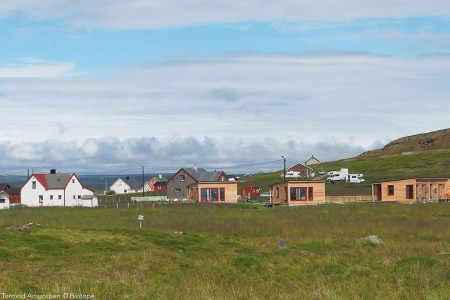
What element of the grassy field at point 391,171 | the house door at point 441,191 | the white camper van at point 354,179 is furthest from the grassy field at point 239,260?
the white camper van at point 354,179

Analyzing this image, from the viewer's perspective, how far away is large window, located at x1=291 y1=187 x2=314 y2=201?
257ft

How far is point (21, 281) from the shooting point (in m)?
20.4

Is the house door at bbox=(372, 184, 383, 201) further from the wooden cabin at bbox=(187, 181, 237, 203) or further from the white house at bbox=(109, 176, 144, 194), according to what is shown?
the white house at bbox=(109, 176, 144, 194)

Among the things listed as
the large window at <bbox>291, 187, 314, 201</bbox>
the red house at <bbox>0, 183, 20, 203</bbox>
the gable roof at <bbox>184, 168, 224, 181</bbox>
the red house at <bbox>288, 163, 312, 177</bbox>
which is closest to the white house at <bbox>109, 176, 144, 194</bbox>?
the red house at <bbox>288, 163, 312, 177</bbox>

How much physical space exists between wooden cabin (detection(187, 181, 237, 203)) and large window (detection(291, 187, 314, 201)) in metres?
13.5

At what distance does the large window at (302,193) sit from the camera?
7838 cm

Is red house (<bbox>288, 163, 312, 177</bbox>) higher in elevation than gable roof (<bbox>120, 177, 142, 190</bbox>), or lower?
higher

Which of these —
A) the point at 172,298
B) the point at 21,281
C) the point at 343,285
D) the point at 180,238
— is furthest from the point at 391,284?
the point at 180,238

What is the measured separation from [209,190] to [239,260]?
65.1 meters

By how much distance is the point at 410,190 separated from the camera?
7656cm

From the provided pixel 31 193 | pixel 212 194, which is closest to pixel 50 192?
pixel 31 193

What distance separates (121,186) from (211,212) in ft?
366

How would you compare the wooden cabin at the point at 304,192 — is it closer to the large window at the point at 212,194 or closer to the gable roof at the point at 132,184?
the large window at the point at 212,194

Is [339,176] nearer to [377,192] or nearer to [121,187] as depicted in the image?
[377,192]
